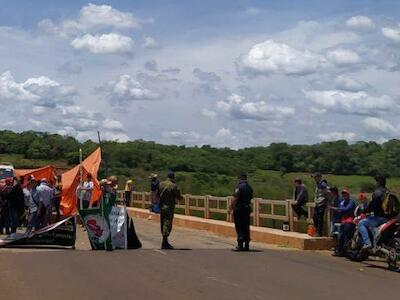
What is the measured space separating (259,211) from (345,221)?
605cm

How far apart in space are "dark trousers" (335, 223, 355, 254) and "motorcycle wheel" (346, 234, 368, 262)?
0.27 meters

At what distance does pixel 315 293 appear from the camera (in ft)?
34.4

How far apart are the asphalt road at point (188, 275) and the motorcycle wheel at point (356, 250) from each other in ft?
0.89

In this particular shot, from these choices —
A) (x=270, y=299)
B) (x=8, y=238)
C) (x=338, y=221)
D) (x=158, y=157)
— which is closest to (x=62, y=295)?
(x=270, y=299)

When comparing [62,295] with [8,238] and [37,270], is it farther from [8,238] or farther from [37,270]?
[8,238]

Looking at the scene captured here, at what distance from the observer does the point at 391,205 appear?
14.0 meters

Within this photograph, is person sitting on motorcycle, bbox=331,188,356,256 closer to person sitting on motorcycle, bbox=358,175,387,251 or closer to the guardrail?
person sitting on motorcycle, bbox=358,175,387,251

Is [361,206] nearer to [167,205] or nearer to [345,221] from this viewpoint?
[345,221]

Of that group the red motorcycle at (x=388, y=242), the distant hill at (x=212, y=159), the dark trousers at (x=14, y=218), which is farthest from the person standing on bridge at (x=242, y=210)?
the distant hill at (x=212, y=159)

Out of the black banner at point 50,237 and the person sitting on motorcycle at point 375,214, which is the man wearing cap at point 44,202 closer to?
the black banner at point 50,237

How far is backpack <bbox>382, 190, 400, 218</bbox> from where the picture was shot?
14.0 metres

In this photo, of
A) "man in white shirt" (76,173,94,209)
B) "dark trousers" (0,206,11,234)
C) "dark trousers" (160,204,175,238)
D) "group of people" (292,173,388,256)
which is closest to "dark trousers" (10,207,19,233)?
"dark trousers" (0,206,11,234)

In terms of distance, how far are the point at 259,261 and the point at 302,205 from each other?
523cm

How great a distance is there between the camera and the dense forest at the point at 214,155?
5700 centimetres
